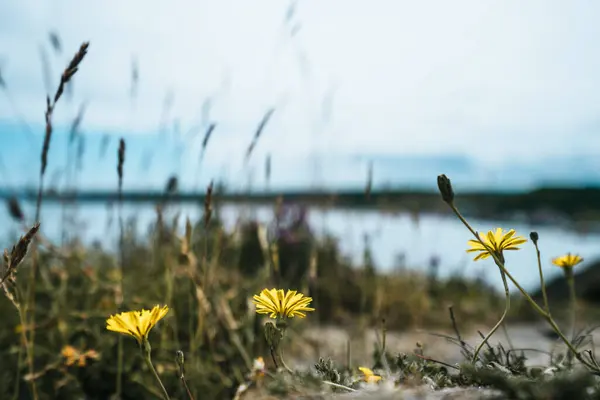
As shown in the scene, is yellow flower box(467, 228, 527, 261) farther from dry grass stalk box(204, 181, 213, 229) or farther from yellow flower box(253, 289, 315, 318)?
dry grass stalk box(204, 181, 213, 229)

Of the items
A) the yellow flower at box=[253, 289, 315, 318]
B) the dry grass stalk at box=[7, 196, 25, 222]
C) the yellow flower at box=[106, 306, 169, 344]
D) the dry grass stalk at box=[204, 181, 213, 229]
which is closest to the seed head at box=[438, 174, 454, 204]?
the yellow flower at box=[253, 289, 315, 318]

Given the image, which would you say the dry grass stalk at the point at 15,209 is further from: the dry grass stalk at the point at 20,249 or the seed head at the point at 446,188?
the seed head at the point at 446,188

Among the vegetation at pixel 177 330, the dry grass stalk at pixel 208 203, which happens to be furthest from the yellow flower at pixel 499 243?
the dry grass stalk at pixel 208 203

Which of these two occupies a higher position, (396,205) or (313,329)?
(396,205)

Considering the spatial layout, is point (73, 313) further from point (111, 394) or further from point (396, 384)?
point (396, 384)

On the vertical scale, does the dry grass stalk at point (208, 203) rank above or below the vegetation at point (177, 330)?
above

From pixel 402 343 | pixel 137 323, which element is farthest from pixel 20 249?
pixel 402 343

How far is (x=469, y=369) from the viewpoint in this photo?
0.87 m

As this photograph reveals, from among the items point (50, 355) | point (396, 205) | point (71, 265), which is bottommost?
point (50, 355)

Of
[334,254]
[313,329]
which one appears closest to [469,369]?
[313,329]

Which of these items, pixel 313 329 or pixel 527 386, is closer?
pixel 527 386

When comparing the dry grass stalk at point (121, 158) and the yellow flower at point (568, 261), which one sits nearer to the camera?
the yellow flower at point (568, 261)

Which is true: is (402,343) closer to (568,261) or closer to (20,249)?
(568,261)

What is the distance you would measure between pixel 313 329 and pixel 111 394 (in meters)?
1.92
